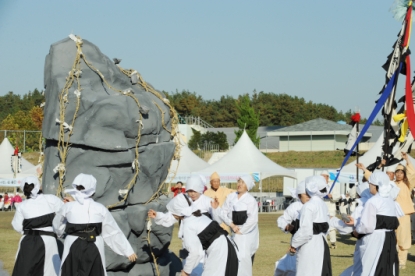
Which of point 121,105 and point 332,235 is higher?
point 121,105

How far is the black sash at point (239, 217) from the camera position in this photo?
36.7 ft

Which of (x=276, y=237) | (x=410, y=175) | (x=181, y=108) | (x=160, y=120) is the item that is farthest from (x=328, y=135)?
(x=160, y=120)

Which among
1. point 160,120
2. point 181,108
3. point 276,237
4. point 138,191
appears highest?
point 181,108

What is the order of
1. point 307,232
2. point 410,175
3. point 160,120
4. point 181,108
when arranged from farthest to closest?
point 181,108
point 410,175
point 160,120
point 307,232

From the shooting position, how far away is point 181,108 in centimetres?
7681

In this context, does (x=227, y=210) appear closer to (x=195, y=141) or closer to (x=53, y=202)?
(x=53, y=202)

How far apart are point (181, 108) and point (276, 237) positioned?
57312 mm

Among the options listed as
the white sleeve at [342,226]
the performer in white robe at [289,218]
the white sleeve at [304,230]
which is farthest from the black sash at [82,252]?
the white sleeve at [342,226]

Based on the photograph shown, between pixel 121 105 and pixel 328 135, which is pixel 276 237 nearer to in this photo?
pixel 121 105

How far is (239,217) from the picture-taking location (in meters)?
11.2

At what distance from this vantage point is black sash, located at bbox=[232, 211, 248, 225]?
11180 millimetres

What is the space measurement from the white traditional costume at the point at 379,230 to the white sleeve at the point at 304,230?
0.63m

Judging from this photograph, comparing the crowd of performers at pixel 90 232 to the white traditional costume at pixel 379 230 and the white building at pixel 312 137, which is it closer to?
the white traditional costume at pixel 379 230

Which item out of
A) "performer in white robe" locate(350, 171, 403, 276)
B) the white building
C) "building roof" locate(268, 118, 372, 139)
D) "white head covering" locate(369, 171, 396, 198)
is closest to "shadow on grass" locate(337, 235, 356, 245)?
"performer in white robe" locate(350, 171, 403, 276)
